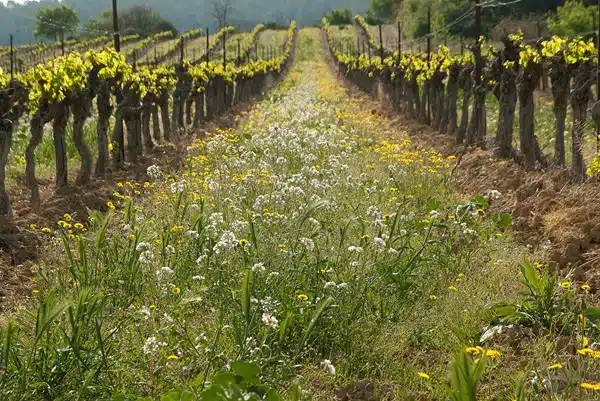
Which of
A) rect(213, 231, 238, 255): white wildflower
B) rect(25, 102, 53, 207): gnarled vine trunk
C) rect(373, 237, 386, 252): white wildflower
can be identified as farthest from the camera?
rect(25, 102, 53, 207): gnarled vine trunk

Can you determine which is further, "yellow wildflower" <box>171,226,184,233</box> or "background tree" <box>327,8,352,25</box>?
"background tree" <box>327,8,352,25</box>

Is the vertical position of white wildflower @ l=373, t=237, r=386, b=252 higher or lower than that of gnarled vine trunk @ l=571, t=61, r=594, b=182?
lower

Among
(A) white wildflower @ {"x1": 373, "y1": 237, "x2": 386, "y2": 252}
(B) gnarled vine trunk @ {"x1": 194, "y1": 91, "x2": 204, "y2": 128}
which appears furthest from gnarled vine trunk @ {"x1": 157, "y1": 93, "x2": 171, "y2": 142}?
(A) white wildflower @ {"x1": 373, "y1": 237, "x2": 386, "y2": 252}

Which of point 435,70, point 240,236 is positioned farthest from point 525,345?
point 435,70

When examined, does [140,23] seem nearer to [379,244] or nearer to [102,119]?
[102,119]

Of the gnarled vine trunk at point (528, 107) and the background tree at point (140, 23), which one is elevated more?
the background tree at point (140, 23)

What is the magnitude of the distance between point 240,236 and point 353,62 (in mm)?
40838

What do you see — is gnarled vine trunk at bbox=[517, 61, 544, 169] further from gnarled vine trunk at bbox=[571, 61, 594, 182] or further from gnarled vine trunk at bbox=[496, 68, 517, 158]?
gnarled vine trunk at bbox=[571, 61, 594, 182]

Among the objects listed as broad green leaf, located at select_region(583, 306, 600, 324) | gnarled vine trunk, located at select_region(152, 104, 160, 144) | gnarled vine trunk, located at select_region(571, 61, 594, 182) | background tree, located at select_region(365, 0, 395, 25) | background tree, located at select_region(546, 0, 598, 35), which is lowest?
broad green leaf, located at select_region(583, 306, 600, 324)

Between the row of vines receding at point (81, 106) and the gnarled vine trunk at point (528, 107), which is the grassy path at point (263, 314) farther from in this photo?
the gnarled vine trunk at point (528, 107)

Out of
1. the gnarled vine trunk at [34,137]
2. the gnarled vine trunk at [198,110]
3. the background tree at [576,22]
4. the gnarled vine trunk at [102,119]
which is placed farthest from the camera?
the background tree at [576,22]

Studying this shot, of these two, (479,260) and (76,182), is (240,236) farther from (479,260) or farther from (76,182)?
(76,182)

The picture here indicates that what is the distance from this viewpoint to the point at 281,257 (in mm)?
5785

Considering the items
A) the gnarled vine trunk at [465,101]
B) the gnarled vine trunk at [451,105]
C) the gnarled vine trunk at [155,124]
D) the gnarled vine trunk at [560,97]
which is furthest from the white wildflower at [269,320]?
the gnarled vine trunk at [155,124]
